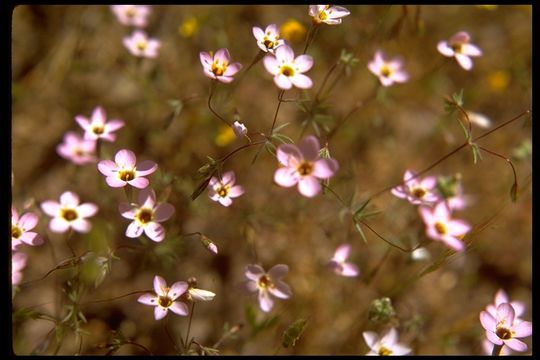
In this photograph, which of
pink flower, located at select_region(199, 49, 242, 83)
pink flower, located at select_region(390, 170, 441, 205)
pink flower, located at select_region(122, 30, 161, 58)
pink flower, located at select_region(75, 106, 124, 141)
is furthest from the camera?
pink flower, located at select_region(122, 30, 161, 58)

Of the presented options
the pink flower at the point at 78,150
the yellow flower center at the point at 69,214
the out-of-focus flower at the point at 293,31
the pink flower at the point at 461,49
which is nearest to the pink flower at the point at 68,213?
the yellow flower center at the point at 69,214

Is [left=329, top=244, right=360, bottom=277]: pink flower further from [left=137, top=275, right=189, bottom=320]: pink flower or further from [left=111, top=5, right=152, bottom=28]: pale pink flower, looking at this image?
[left=111, top=5, right=152, bottom=28]: pale pink flower

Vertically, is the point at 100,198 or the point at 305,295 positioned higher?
the point at 100,198

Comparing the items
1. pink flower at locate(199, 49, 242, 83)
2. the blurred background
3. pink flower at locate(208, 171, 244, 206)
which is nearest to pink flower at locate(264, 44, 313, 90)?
pink flower at locate(199, 49, 242, 83)

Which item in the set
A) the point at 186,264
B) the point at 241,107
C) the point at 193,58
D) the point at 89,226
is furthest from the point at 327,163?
the point at 193,58

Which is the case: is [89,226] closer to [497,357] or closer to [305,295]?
[305,295]

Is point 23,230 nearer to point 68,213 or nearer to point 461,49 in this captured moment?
point 68,213

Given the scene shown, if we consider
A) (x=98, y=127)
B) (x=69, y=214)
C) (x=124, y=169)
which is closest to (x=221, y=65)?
(x=124, y=169)
